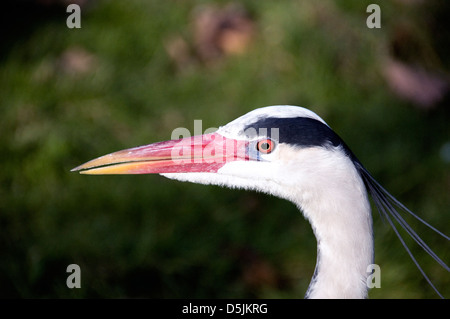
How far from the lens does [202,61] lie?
121 inches

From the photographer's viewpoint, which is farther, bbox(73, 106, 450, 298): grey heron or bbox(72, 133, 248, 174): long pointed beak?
bbox(72, 133, 248, 174): long pointed beak

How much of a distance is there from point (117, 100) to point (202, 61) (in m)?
0.57

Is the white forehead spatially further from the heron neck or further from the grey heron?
the heron neck

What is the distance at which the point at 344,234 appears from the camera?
1.33m

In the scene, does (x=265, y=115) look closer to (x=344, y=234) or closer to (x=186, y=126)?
(x=344, y=234)

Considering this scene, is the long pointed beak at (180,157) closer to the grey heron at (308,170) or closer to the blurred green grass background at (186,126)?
the grey heron at (308,170)

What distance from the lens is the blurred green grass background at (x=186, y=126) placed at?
217cm

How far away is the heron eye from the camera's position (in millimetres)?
1385

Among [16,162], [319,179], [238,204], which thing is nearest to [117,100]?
[16,162]

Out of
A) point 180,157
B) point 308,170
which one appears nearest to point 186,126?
point 180,157

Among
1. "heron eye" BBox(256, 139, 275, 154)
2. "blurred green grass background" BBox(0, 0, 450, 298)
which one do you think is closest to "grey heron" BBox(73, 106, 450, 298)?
"heron eye" BBox(256, 139, 275, 154)

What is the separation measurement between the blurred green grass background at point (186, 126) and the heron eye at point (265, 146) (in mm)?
920

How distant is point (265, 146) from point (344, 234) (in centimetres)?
31
